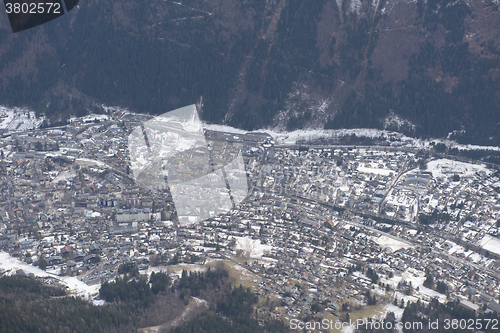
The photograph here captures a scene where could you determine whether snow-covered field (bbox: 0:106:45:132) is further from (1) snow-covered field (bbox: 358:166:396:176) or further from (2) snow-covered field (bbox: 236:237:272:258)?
(1) snow-covered field (bbox: 358:166:396:176)

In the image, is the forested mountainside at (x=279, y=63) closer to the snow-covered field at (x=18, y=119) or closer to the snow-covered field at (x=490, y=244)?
the snow-covered field at (x=18, y=119)

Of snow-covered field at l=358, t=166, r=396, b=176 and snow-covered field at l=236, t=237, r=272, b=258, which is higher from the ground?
snow-covered field at l=358, t=166, r=396, b=176

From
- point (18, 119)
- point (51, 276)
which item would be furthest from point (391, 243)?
point (18, 119)

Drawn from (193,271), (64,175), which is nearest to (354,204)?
(193,271)

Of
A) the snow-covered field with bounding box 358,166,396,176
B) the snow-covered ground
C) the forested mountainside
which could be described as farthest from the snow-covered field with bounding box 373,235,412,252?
the forested mountainside

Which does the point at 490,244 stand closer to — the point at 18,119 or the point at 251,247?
the point at 251,247
